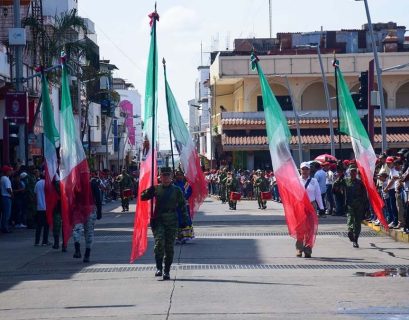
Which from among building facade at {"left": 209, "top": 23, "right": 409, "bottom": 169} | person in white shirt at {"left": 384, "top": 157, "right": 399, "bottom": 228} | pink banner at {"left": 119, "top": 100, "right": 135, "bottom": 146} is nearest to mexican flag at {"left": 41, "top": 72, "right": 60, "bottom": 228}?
person in white shirt at {"left": 384, "top": 157, "right": 399, "bottom": 228}

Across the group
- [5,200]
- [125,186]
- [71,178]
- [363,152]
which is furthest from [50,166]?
[125,186]

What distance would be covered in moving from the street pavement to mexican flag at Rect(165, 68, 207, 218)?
1.05m

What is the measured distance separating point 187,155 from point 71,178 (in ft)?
16.9

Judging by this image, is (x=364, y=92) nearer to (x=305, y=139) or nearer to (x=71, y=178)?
(x=71, y=178)

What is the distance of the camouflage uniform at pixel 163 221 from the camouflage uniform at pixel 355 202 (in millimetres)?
6218

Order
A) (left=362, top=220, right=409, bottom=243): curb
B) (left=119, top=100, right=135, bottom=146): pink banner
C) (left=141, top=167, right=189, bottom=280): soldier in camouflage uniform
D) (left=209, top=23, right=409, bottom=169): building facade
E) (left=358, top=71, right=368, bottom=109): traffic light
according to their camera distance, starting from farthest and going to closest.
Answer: (left=119, top=100, right=135, bottom=146): pink banner → (left=209, top=23, right=409, bottom=169): building facade → (left=358, top=71, right=368, bottom=109): traffic light → (left=362, top=220, right=409, bottom=243): curb → (left=141, top=167, right=189, bottom=280): soldier in camouflage uniform

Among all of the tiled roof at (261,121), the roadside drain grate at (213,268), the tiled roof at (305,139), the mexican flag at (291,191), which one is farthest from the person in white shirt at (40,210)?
the tiled roof at (261,121)

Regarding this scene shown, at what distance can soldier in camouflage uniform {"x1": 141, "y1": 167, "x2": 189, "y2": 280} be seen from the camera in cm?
1592

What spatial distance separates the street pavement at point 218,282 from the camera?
12289 millimetres

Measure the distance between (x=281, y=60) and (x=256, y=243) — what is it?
4979cm

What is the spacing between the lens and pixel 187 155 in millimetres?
24406

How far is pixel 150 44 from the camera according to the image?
17344mm

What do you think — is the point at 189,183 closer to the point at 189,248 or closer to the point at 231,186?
the point at 189,248

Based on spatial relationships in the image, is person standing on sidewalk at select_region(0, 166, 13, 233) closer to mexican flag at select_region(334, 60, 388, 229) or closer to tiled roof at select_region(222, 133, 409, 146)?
mexican flag at select_region(334, 60, 388, 229)
